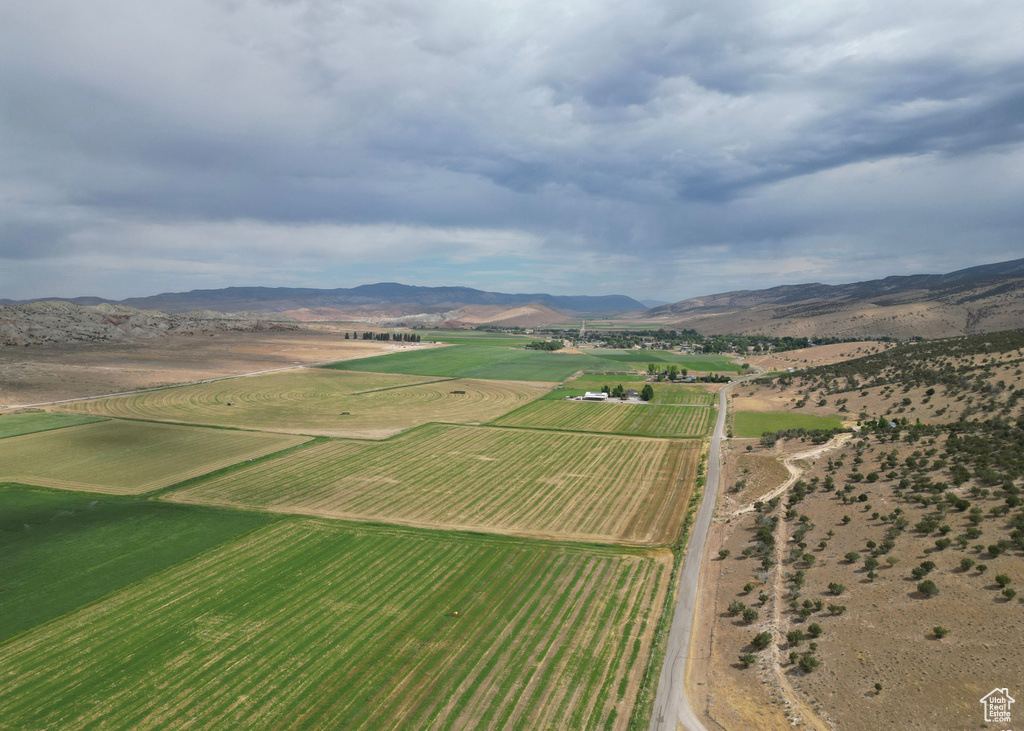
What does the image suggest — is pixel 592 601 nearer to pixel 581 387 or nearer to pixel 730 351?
pixel 581 387

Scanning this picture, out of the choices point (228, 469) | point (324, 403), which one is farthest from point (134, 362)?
point (228, 469)

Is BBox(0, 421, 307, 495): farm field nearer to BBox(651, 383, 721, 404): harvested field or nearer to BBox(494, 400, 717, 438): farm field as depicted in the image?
BBox(494, 400, 717, 438): farm field

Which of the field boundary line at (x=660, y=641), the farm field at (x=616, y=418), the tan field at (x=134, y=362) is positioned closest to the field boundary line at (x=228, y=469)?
the farm field at (x=616, y=418)

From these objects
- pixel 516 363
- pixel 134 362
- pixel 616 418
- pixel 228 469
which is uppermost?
pixel 134 362

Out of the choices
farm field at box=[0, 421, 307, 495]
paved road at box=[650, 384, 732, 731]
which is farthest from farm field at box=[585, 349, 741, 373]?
farm field at box=[0, 421, 307, 495]

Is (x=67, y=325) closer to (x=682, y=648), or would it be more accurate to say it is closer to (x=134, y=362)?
(x=134, y=362)

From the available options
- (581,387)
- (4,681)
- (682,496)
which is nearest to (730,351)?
(581,387)

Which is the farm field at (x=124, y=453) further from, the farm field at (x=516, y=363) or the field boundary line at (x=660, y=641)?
the farm field at (x=516, y=363)
